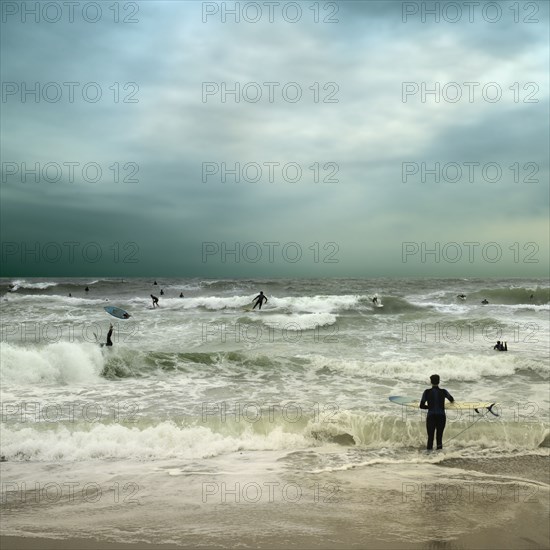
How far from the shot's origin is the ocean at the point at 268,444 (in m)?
6.05

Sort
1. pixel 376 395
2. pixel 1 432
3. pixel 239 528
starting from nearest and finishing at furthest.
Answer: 1. pixel 239 528
2. pixel 1 432
3. pixel 376 395

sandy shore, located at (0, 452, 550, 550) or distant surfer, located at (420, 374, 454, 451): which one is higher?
distant surfer, located at (420, 374, 454, 451)

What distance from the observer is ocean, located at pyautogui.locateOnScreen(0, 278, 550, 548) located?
19.9ft

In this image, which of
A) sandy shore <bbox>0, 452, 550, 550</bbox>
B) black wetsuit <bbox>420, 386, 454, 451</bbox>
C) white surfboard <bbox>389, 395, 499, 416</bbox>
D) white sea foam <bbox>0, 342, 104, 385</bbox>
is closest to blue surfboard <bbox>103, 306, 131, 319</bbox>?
white sea foam <bbox>0, 342, 104, 385</bbox>

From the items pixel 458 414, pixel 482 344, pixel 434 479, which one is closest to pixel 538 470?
pixel 434 479

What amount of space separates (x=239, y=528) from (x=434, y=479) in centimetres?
345

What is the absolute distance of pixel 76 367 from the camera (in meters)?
15.2

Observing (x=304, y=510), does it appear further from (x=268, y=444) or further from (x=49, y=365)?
(x=49, y=365)

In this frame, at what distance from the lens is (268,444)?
9523 millimetres

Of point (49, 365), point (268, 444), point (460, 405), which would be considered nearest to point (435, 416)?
point (460, 405)

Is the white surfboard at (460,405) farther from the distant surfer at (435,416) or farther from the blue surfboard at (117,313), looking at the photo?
the blue surfboard at (117,313)

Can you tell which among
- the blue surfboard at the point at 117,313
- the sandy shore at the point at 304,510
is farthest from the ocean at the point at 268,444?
the blue surfboard at the point at 117,313

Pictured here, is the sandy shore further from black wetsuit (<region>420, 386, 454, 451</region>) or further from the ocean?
black wetsuit (<region>420, 386, 454, 451</region>)

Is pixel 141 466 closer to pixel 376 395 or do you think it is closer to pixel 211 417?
pixel 211 417
